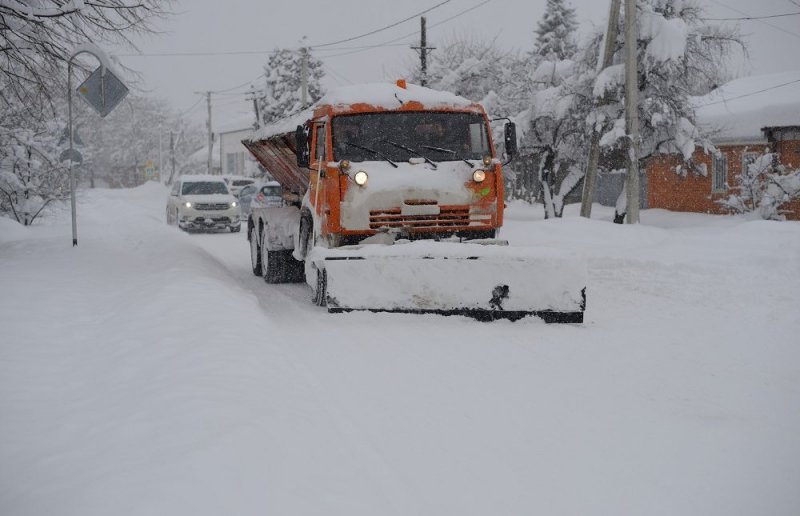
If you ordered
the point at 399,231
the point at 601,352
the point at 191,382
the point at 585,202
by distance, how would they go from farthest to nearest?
the point at 585,202 < the point at 399,231 < the point at 601,352 < the point at 191,382

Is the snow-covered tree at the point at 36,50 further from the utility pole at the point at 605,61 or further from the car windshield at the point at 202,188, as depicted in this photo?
the utility pole at the point at 605,61

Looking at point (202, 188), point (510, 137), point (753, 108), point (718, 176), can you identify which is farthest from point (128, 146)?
point (510, 137)

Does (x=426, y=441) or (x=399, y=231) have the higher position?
(x=399, y=231)

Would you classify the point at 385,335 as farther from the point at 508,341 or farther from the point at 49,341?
the point at 49,341

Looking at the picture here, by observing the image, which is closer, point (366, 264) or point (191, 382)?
point (191, 382)

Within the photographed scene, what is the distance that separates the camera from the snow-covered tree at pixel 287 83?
51.5 metres

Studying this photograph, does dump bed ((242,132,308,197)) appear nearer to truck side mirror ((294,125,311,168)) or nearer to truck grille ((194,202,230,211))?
truck side mirror ((294,125,311,168))

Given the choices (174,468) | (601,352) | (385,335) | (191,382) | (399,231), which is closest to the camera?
(174,468)

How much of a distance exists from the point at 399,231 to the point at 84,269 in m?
4.47

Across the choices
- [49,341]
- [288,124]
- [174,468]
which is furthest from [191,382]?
[288,124]

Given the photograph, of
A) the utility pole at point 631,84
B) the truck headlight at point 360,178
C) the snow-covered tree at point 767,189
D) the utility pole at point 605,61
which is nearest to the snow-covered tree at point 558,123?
the utility pole at point 605,61

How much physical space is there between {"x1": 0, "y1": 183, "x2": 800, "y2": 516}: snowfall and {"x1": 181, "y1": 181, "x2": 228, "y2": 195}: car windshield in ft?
50.9

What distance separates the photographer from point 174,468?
3768mm

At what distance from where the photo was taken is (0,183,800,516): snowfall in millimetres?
3792
